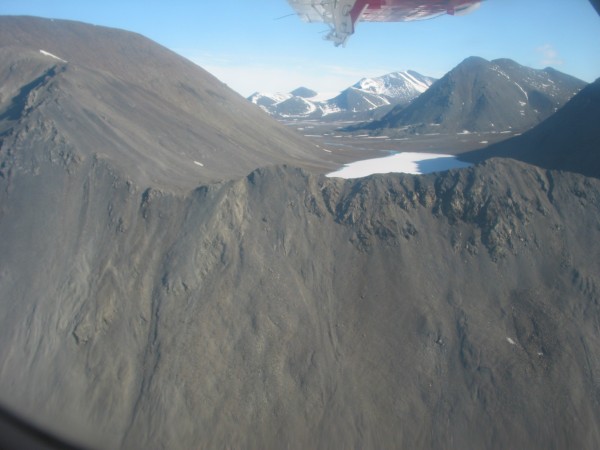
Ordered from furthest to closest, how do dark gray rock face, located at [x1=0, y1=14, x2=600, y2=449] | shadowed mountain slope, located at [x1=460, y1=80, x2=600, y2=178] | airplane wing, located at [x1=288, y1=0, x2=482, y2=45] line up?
shadowed mountain slope, located at [x1=460, y1=80, x2=600, y2=178] → dark gray rock face, located at [x1=0, y1=14, x2=600, y2=449] → airplane wing, located at [x1=288, y1=0, x2=482, y2=45]

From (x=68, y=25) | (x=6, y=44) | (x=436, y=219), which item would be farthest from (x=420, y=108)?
(x=436, y=219)

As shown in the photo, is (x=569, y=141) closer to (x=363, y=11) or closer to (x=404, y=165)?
(x=404, y=165)

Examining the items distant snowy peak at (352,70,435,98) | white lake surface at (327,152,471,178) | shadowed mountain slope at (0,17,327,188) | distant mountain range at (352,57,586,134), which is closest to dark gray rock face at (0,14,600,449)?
shadowed mountain slope at (0,17,327,188)

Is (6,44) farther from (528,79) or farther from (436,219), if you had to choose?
(528,79)

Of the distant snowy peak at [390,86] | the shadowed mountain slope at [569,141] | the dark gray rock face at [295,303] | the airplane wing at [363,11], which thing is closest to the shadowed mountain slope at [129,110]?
the dark gray rock face at [295,303]

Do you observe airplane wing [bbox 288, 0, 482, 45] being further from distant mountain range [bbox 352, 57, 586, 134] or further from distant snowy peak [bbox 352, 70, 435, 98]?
distant snowy peak [bbox 352, 70, 435, 98]

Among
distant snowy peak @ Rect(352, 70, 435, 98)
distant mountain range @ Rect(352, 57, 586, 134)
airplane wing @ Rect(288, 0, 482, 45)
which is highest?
distant snowy peak @ Rect(352, 70, 435, 98)

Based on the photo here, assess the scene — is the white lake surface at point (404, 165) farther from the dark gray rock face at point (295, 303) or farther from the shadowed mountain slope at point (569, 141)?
the dark gray rock face at point (295, 303)
